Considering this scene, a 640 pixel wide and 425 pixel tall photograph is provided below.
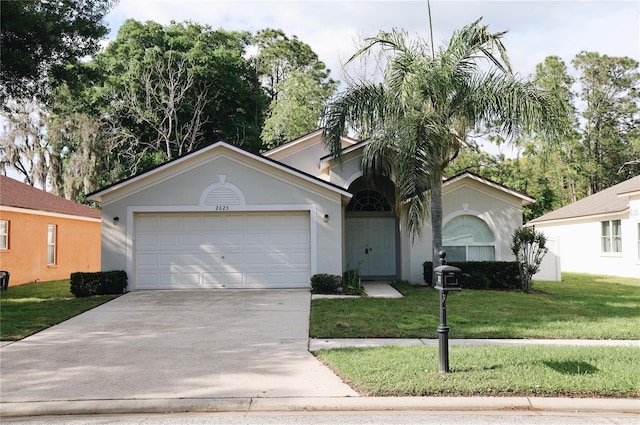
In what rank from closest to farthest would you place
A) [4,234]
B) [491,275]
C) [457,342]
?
[457,342]
[491,275]
[4,234]

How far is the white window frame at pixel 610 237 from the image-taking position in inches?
885

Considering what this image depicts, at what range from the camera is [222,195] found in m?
15.4

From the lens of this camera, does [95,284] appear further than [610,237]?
No

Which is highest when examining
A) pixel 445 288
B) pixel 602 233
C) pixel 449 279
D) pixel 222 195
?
A: pixel 222 195

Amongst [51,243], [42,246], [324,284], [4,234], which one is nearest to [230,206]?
[324,284]

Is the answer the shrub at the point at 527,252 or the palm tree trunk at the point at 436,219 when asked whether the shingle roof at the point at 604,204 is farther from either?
the palm tree trunk at the point at 436,219

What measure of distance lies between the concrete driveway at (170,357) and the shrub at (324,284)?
2173mm

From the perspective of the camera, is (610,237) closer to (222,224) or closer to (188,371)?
(222,224)

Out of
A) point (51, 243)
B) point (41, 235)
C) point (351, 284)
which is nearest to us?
point (351, 284)

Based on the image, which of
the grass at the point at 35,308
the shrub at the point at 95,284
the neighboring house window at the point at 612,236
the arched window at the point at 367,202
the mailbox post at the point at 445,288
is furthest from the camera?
the neighboring house window at the point at 612,236

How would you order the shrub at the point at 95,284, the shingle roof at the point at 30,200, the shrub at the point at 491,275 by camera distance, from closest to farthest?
the shrub at the point at 95,284, the shrub at the point at 491,275, the shingle roof at the point at 30,200

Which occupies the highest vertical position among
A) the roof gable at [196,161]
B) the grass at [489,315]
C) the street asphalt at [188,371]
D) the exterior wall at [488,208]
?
the roof gable at [196,161]

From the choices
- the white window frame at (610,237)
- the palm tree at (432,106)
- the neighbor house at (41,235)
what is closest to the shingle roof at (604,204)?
the white window frame at (610,237)

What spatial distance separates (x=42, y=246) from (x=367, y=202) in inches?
513
